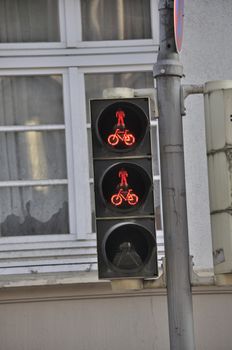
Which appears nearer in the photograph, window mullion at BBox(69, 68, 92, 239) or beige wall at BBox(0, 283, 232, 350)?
beige wall at BBox(0, 283, 232, 350)


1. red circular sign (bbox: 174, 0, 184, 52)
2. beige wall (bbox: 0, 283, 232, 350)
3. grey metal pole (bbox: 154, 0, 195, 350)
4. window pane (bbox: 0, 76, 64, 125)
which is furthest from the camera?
window pane (bbox: 0, 76, 64, 125)

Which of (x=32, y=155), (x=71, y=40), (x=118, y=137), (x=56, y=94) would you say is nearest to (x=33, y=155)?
(x=32, y=155)

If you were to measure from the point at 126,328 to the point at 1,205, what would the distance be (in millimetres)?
1751

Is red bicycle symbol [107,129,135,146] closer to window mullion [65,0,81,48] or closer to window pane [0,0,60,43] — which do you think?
window mullion [65,0,81,48]

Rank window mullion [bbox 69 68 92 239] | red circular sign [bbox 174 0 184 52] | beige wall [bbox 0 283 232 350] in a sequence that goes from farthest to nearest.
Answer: window mullion [bbox 69 68 92 239] < beige wall [bbox 0 283 232 350] < red circular sign [bbox 174 0 184 52]

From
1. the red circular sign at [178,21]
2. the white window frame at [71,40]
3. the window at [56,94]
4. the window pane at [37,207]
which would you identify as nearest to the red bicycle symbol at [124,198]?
the red circular sign at [178,21]

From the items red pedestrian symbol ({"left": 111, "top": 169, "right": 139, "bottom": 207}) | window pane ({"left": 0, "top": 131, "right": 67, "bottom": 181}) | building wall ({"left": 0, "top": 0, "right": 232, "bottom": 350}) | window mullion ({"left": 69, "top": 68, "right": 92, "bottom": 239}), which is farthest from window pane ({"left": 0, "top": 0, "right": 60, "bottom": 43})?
red pedestrian symbol ({"left": 111, "top": 169, "right": 139, "bottom": 207})

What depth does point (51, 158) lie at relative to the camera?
945 centimetres

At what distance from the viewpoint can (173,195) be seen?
5.88m

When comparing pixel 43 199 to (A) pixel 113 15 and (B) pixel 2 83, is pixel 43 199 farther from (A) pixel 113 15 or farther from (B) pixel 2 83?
(A) pixel 113 15

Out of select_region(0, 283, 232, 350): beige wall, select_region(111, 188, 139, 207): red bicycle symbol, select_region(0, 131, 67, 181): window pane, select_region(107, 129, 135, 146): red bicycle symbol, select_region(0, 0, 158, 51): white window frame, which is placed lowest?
select_region(0, 283, 232, 350): beige wall

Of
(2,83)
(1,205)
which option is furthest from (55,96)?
(1,205)

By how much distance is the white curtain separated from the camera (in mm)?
9414

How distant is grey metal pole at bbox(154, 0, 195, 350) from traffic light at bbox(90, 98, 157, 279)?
0.22 metres
